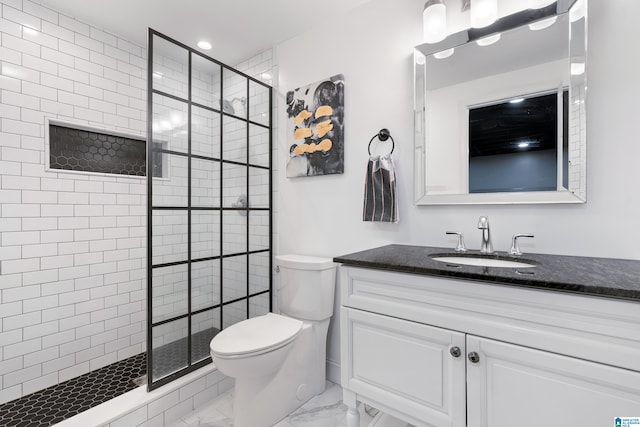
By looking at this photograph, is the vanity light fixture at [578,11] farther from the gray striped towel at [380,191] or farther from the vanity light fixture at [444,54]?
the gray striped towel at [380,191]

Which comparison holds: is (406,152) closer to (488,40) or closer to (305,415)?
(488,40)

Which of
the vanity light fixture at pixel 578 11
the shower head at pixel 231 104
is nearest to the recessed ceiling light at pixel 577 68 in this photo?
the vanity light fixture at pixel 578 11

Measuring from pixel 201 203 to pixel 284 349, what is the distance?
3.42 feet

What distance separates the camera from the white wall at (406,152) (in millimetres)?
1257

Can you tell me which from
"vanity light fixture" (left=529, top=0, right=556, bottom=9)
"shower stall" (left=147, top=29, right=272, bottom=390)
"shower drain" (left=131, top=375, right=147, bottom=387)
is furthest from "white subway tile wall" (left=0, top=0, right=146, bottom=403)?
"vanity light fixture" (left=529, top=0, right=556, bottom=9)

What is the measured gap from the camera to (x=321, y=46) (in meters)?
2.17

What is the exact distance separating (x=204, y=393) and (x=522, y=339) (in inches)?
70.6

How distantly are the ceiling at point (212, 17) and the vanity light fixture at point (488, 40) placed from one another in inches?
32.2

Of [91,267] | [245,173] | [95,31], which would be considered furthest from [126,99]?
[91,267]

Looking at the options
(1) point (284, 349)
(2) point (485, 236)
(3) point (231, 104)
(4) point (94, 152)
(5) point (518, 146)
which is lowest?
(1) point (284, 349)

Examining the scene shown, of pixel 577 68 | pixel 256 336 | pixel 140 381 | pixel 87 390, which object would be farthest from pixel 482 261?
pixel 87 390

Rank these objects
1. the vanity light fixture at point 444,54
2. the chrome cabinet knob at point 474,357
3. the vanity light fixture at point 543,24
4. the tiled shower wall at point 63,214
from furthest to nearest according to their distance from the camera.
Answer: the tiled shower wall at point 63,214 < the vanity light fixture at point 444,54 < the vanity light fixture at point 543,24 < the chrome cabinet knob at point 474,357

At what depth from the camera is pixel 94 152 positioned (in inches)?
87.6

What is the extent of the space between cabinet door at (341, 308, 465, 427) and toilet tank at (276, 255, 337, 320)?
480mm
